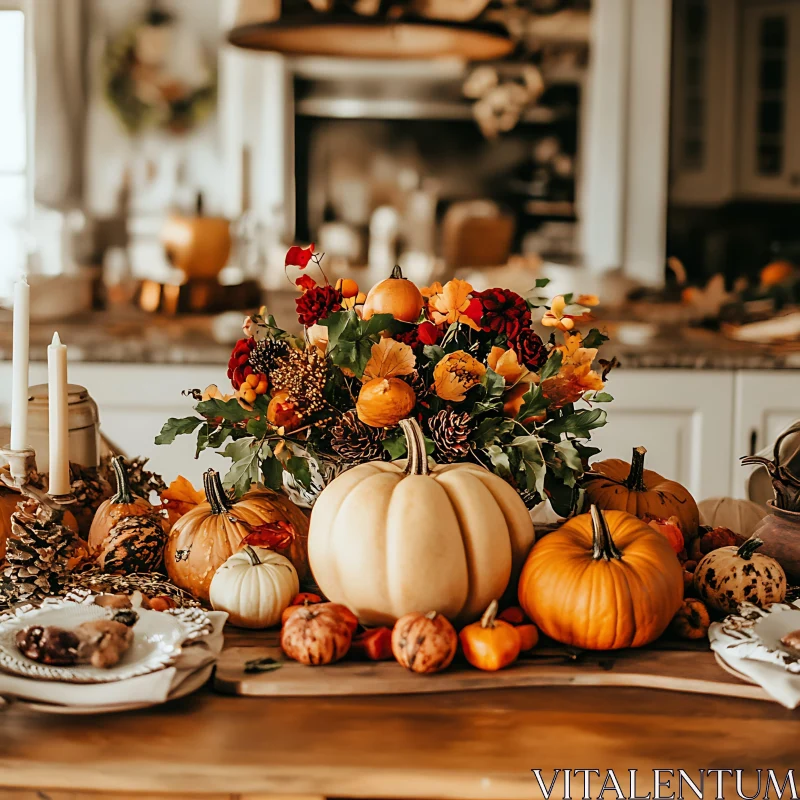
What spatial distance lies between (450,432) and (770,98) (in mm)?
4343

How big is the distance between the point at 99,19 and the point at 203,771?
4.44m

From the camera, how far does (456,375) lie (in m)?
1.01

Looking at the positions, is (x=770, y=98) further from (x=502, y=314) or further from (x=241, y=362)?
(x=241, y=362)

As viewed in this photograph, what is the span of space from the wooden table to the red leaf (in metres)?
0.21

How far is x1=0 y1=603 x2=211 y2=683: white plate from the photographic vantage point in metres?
0.86

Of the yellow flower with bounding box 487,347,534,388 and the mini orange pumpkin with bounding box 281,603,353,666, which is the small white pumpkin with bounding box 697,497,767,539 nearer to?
the yellow flower with bounding box 487,347,534,388

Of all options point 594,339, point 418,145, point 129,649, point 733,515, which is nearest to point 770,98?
point 418,145

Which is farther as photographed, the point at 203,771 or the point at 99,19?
the point at 99,19

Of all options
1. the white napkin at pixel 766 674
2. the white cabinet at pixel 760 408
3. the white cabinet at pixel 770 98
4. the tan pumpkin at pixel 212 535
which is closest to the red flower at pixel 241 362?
the tan pumpkin at pixel 212 535

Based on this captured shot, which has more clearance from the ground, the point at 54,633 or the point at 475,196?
the point at 475,196

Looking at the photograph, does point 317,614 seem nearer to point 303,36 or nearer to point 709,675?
point 709,675

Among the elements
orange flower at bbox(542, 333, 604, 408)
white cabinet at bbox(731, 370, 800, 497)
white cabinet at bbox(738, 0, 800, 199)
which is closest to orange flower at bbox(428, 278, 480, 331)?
orange flower at bbox(542, 333, 604, 408)

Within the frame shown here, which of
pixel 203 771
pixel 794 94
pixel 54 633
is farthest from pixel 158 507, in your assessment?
pixel 794 94

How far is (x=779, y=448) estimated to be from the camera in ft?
3.67
